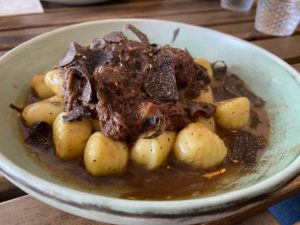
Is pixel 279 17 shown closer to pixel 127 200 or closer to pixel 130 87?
pixel 130 87

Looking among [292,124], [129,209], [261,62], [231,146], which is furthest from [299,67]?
[129,209]

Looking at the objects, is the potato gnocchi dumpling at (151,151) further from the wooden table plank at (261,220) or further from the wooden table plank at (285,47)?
the wooden table plank at (285,47)

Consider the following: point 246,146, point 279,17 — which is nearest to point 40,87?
point 246,146

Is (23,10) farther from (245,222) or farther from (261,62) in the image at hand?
(245,222)

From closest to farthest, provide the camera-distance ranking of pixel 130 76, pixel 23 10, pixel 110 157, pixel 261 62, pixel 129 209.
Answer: pixel 129 209, pixel 110 157, pixel 130 76, pixel 261 62, pixel 23 10

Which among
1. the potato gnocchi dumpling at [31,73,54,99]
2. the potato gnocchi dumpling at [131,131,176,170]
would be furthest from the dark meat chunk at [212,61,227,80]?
the potato gnocchi dumpling at [31,73,54,99]

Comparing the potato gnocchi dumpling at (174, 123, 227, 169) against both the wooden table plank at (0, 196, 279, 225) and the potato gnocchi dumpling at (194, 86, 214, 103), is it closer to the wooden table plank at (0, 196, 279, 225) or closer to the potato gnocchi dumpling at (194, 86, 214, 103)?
the potato gnocchi dumpling at (194, 86, 214, 103)
